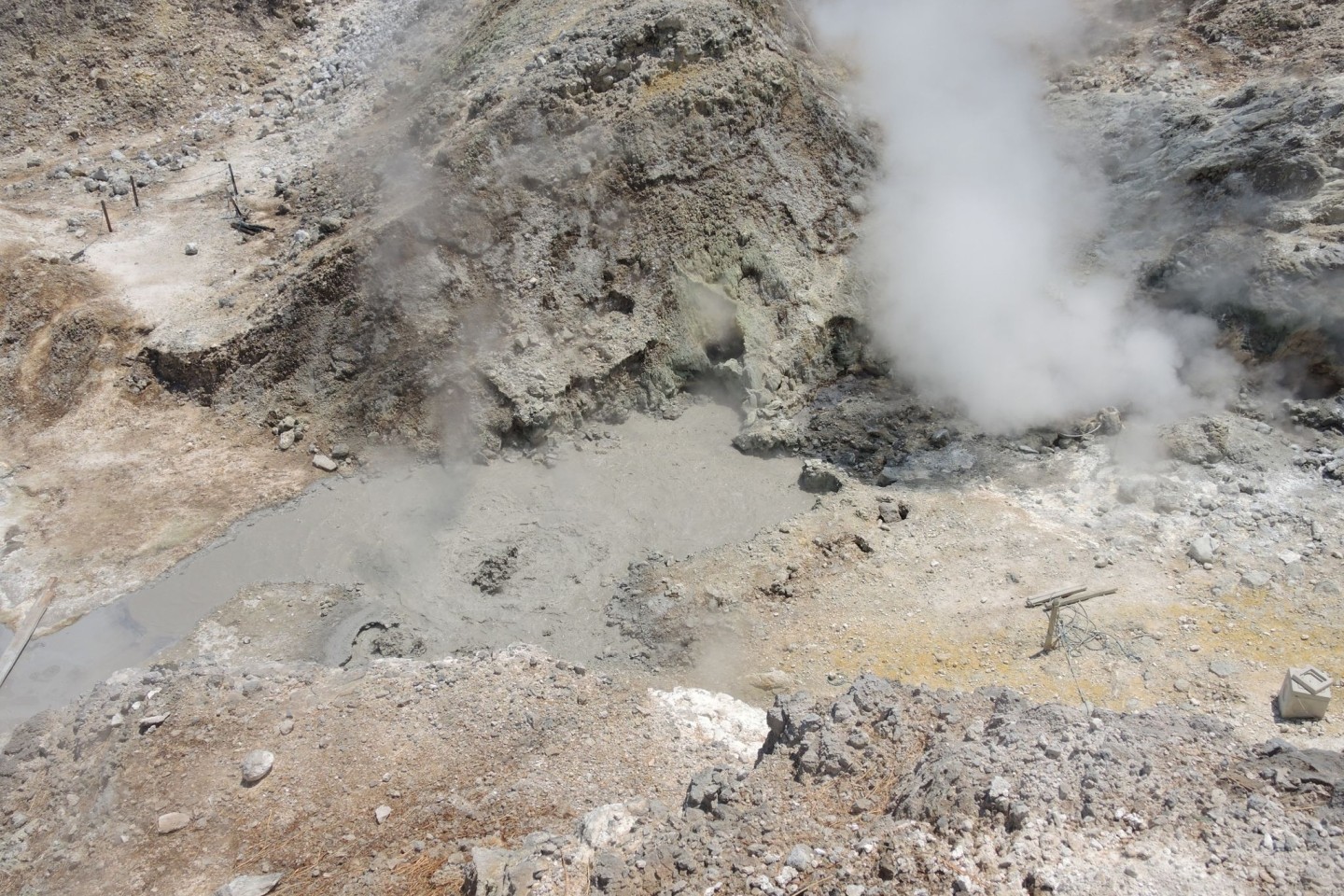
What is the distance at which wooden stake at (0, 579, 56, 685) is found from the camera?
8938mm

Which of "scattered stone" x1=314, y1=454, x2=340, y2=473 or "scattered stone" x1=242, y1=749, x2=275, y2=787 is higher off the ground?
"scattered stone" x1=314, y1=454, x2=340, y2=473

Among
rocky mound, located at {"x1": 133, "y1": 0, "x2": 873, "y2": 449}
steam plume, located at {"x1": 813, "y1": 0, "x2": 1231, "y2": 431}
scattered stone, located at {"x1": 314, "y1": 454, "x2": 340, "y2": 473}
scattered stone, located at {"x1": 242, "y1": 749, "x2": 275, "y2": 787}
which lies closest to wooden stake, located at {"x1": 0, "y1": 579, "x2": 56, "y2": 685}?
scattered stone, located at {"x1": 314, "y1": 454, "x2": 340, "y2": 473}

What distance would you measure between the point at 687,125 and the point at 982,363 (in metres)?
5.04

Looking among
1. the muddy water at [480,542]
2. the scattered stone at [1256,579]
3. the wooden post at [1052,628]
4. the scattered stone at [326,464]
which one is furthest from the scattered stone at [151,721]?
the scattered stone at [1256,579]

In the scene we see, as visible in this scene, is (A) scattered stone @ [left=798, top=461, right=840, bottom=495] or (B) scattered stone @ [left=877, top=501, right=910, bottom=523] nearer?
(B) scattered stone @ [left=877, top=501, right=910, bottom=523]

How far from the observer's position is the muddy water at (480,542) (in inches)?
364

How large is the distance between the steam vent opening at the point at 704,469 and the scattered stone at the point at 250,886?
0.03m

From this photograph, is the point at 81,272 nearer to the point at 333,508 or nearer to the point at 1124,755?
the point at 333,508

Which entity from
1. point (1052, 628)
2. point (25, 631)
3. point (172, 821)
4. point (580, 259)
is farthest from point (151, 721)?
point (1052, 628)

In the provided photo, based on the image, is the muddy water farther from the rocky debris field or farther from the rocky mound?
the rocky debris field

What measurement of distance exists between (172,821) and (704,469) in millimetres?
6665

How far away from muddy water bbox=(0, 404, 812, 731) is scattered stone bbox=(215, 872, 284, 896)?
303cm

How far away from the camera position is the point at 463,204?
11.6 m

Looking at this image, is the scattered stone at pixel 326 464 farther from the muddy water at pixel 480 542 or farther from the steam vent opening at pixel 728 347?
the steam vent opening at pixel 728 347
